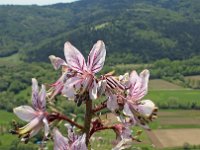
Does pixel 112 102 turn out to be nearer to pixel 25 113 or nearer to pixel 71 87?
pixel 71 87

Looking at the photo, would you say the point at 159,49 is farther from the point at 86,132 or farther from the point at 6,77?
the point at 86,132

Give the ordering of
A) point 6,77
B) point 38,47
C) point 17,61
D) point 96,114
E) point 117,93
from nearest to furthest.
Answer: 1. point 117,93
2. point 96,114
3. point 6,77
4. point 17,61
5. point 38,47

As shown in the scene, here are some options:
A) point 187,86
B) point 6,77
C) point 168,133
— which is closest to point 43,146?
point 168,133

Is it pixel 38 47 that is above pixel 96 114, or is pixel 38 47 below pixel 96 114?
below

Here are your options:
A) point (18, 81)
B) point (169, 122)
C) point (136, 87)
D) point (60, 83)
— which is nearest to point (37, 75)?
point (18, 81)

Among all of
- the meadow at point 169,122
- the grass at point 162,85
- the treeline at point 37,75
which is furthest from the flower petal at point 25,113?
the grass at point 162,85

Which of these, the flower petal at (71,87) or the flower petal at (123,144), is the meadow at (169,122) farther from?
the flower petal at (71,87)
